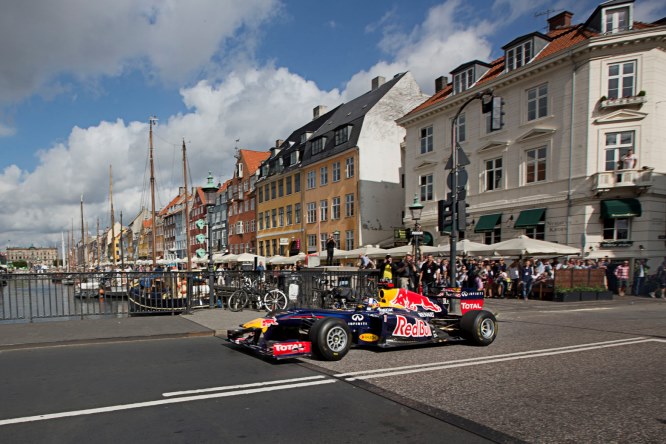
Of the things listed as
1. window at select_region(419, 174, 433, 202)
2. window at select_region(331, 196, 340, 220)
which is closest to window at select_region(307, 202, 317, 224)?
window at select_region(331, 196, 340, 220)

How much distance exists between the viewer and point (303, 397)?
230 inches

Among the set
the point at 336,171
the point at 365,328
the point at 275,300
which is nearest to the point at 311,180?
the point at 336,171

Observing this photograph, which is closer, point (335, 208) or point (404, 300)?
point (404, 300)

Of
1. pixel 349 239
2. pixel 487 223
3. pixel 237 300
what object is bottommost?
pixel 349 239

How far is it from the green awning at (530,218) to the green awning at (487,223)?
1.42 meters

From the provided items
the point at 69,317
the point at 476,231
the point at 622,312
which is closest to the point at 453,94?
the point at 476,231

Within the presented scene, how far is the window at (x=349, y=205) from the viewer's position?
133 feet

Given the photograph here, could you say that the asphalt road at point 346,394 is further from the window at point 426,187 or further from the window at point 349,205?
the window at point 349,205

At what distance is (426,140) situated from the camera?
34.6 meters

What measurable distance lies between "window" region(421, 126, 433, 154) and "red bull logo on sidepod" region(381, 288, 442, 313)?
2586 cm

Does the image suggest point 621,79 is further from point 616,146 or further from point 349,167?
point 349,167

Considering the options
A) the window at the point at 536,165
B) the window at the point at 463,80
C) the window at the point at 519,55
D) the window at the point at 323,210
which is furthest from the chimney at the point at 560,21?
the window at the point at 323,210

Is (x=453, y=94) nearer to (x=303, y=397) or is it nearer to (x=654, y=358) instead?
(x=654, y=358)

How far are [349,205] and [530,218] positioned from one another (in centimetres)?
1758
